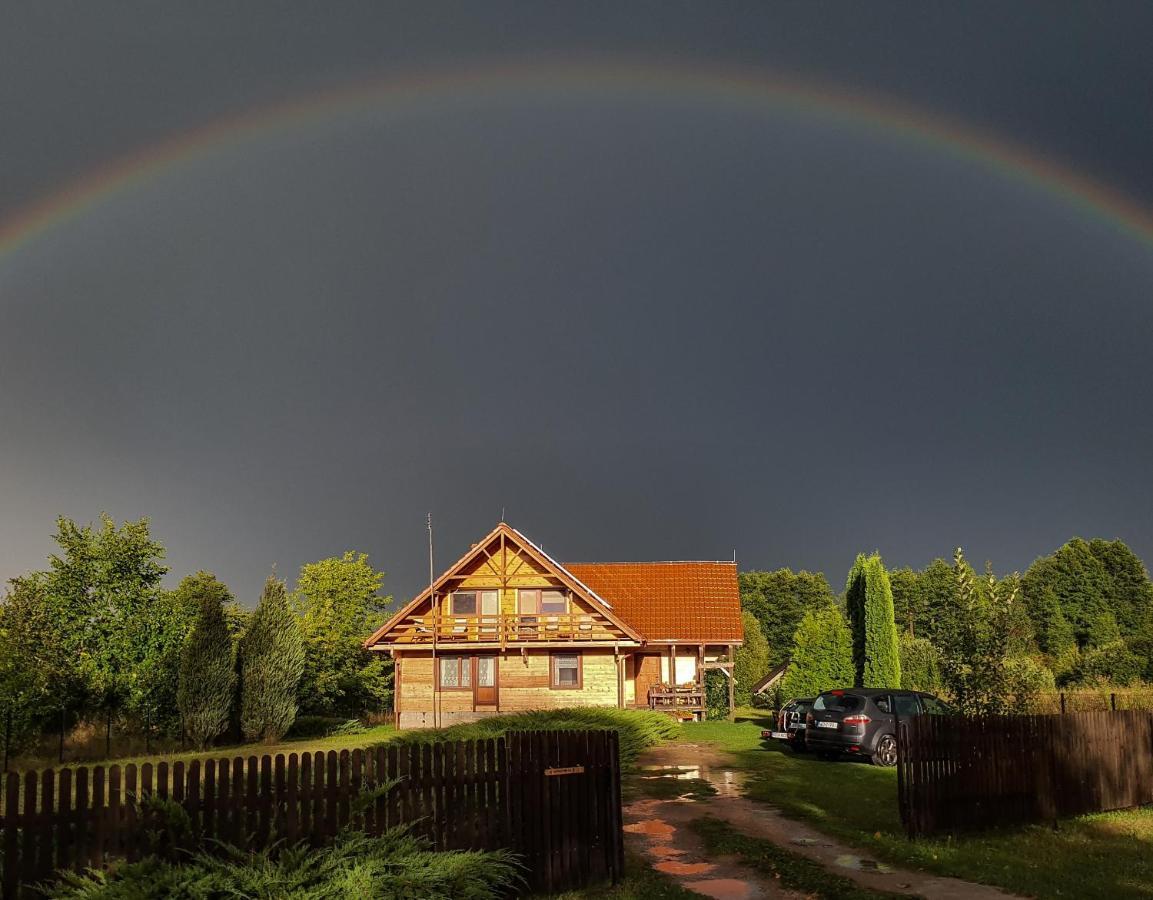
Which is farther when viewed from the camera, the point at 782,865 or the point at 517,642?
the point at 517,642

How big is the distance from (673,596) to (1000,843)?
26763mm

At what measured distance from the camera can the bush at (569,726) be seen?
56.5ft

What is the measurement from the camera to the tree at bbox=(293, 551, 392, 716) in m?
43.4

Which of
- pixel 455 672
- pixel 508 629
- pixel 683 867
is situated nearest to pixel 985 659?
pixel 683 867

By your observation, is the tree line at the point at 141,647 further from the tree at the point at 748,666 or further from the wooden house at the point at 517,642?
the tree at the point at 748,666

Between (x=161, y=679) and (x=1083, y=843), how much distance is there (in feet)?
80.1

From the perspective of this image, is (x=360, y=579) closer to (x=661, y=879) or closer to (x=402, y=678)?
(x=402, y=678)

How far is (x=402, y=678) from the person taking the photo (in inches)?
1385

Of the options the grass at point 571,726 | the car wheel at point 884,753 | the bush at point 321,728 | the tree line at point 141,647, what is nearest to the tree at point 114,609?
the tree line at point 141,647

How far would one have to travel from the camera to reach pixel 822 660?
3478 cm

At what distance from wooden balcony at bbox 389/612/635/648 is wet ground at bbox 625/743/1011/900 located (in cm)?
1641

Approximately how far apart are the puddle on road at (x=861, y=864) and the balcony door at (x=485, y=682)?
25386 millimetres

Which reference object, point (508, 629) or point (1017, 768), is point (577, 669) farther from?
point (1017, 768)

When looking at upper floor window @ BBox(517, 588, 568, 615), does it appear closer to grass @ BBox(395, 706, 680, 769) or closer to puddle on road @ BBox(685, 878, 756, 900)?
grass @ BBox(395, 706, 680, 769)
